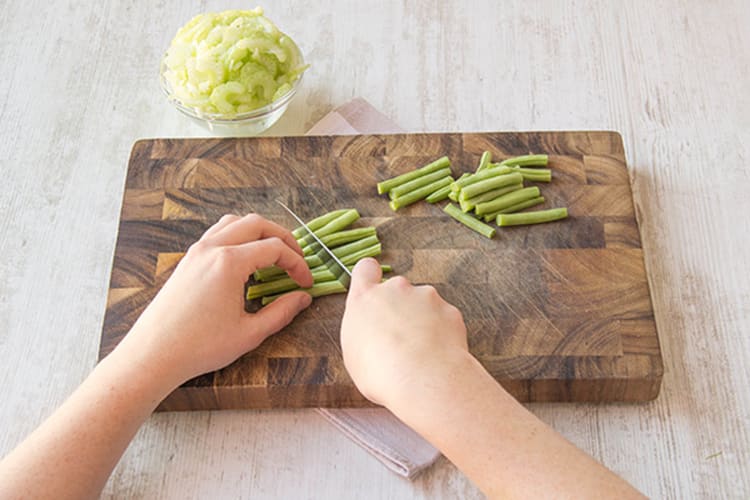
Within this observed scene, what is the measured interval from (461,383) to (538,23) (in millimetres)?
1429

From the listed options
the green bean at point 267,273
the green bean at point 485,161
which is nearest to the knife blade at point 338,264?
the green bean at point 267,273

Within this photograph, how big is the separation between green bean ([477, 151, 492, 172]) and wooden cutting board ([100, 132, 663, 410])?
0.08 feet

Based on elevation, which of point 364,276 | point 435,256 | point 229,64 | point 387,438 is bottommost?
point 387,438

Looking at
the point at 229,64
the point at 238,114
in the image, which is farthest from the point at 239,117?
the point at 229,64

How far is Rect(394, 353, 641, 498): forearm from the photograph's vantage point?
59.3 inches

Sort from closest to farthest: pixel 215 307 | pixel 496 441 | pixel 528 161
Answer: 1. pixel 496 441
2. pixel 215 307
3. pixel 528 161

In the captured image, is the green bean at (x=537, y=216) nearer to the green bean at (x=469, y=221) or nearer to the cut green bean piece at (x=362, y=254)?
the green bean at (x=469, y=221)

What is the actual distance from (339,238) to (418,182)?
24 centimetres

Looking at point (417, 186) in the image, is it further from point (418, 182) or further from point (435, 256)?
point (435, 256)

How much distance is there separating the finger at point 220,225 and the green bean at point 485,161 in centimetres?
60

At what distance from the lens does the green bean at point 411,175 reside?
2.17 meters

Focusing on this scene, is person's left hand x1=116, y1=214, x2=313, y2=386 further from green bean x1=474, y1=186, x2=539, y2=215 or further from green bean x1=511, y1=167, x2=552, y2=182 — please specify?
green bean x1=511, y1=167, x2=552, y2=182

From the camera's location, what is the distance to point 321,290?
78.8 inches

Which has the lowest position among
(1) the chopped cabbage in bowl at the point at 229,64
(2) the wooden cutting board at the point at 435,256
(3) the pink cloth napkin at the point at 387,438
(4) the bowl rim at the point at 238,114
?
(3) the pink cloth napkin at the point at 387,438
